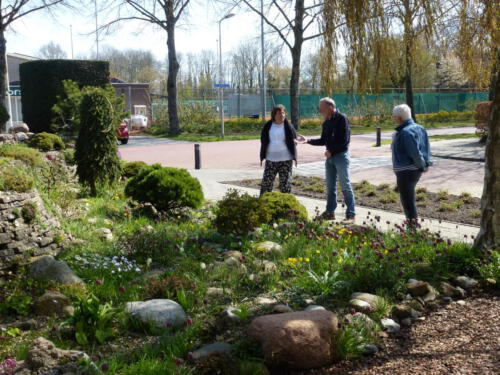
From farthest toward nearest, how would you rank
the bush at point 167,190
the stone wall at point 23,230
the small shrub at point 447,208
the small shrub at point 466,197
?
the small shrub at point 466,197 → the small shrub at point 447,208 → the bush at point 167,190 → the stone wall at point 23,230

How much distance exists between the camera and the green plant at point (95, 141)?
10062mm

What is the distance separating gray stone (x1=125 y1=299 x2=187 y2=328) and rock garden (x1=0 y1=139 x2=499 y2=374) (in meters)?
0.01

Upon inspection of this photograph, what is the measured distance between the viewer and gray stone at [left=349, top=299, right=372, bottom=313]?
4566 millimetres

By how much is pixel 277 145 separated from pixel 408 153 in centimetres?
262

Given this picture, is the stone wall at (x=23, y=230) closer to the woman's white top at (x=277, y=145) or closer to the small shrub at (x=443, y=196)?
the woman's white top at (x=277, y=145)

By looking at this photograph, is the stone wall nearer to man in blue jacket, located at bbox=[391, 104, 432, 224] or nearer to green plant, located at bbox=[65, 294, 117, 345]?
green plant, located at bbox=[65, 294, 117, 345]

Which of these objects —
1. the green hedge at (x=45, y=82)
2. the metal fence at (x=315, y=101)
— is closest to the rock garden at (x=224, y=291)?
the green hedge at (x=45, y=82)

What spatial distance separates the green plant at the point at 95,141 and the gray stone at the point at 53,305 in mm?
5496

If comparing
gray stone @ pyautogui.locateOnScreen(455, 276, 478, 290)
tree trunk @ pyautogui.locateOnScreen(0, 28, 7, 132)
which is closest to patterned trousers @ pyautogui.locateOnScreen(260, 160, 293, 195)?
gray stone @ pyautogui.locateOnScreen(455, 276, 478, 290)

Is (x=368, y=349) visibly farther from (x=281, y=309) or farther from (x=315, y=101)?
(x=315, y=101)

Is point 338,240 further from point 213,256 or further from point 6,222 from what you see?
point 6,222

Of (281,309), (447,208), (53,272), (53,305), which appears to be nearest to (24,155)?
(53,272)

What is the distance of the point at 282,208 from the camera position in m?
7.76

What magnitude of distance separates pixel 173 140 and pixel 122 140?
351 centimetres
